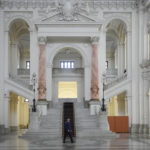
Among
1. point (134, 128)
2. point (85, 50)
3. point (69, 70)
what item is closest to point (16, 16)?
point (85, 50)

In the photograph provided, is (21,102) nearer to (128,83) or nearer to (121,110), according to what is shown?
(121,110)

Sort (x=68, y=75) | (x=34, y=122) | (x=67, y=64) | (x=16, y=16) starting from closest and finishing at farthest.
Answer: (x=34, y=122)
(x=16, y=16)
(x=68, y=75)
(x=67, y=64)

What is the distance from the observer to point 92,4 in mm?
36844

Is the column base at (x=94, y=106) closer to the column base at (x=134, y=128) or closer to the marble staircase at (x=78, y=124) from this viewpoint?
the marble staircase at (x=78, y=124)

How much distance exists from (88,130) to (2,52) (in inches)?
463

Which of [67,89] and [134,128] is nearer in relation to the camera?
[134,128]

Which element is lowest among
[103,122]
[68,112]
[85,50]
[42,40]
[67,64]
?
[103,122]

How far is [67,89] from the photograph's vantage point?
46.4 metres

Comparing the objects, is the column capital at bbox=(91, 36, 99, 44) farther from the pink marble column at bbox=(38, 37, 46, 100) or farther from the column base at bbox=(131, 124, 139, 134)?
the column base at bbox=(131, 124, 139, 134)

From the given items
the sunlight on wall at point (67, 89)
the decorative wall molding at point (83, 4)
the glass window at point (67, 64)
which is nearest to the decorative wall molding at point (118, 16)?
the decorative wall molding at point (83, 4)

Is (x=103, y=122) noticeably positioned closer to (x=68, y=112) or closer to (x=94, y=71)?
(x=68, y=112)

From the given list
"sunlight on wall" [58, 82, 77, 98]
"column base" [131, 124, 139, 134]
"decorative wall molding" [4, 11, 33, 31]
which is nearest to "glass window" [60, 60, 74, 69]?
"sunlight on wall" [58, 82, 77, 98]

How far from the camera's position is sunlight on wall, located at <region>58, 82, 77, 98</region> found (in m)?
46.0

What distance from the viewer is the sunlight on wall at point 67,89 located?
151 feet
